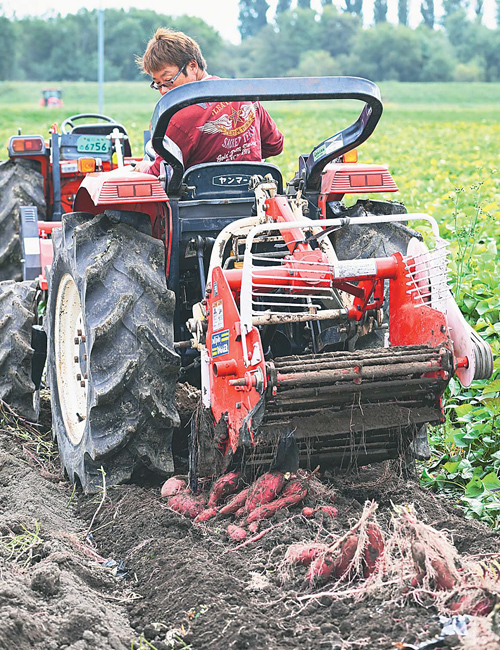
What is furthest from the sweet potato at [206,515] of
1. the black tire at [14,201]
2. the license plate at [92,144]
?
the license plate at [92,144]

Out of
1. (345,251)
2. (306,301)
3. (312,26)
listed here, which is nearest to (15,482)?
(306,301)

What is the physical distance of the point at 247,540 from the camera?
3.54 m

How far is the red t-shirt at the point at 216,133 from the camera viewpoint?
4.54 m

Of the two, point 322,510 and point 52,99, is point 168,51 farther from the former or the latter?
point 52,99

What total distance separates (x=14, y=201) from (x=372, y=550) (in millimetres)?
5691

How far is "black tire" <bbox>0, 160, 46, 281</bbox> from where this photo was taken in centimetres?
766

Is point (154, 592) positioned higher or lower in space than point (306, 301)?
lower

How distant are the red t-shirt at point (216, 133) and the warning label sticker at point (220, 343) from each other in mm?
1131

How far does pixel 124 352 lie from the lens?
4.02 metres

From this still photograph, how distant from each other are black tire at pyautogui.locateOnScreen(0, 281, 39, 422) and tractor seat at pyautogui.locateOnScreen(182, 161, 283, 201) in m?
1.59

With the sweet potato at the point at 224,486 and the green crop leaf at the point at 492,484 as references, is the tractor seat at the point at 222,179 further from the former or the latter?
the green crop leaf at the point at 492,484

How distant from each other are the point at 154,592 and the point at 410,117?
4524cm

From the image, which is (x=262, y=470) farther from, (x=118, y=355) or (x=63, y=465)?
(x=63, y=465)

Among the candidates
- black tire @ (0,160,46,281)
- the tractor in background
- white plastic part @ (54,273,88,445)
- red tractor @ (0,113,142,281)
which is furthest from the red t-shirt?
the tractor in background
